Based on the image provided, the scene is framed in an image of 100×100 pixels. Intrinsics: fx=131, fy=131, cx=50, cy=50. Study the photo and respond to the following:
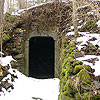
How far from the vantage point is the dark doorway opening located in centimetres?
1063

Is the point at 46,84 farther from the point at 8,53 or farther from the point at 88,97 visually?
the point at 88,97

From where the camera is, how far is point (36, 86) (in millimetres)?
5695

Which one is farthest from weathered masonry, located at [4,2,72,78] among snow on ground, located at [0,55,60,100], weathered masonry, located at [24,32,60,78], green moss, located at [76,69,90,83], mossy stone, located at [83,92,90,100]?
mossy stone, located at [83,92,90,100]

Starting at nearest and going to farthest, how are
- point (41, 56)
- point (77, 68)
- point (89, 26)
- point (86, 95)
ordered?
1. point (86, 95)
2. point (77, 68)
3. point (89, 26)
4. point (41, 56)

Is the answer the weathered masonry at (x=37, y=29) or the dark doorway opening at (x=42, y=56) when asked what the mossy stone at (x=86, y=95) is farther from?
the dark doorway opening at (x=42, y=56)

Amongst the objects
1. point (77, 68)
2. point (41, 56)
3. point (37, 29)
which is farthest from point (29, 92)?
point (41, 56)

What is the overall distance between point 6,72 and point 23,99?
1402 mm

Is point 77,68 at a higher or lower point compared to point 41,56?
higher

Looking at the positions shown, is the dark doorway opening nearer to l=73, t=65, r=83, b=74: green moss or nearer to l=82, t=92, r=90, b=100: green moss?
l=73, t=65, r=83, b=74: green moss

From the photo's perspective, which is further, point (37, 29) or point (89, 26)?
point (37, 29)

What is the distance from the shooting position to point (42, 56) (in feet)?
36.8

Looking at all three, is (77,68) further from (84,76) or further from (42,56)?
(42,56)

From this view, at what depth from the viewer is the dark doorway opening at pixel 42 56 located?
1063 cm

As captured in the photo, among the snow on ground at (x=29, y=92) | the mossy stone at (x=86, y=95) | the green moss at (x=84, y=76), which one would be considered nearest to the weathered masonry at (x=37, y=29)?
the snow on ground at (x=29, y=92)
